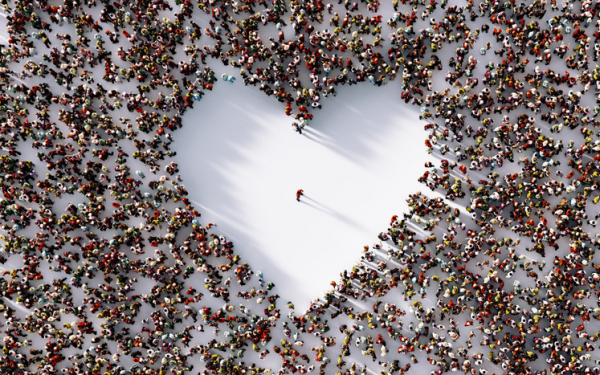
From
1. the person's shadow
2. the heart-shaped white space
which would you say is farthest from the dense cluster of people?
the person's shadow

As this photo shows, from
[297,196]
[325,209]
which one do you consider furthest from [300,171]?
[325,209]

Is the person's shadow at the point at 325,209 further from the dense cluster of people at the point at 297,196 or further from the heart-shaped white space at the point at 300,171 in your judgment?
the dense cluster of people at the point at 297,196

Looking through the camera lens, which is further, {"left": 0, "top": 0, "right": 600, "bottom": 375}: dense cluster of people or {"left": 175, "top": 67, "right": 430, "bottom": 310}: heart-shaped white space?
{"left": 175, "top": 67, "right": 430, "bottom": 310}: heart-shaped white space

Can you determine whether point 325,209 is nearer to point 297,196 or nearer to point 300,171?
point 297,196

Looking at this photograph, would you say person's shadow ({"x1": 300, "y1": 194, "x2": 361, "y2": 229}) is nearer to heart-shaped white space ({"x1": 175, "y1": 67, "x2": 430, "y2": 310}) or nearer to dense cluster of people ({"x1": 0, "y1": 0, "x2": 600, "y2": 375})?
heart-shaped white space ({"x1": 175, "y1": 67, "x2": 430, "y2": 310})

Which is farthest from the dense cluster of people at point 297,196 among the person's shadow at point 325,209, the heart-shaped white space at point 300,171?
the person's shadow at point 325,209

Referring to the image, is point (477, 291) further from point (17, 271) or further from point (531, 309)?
point (17, 271)
